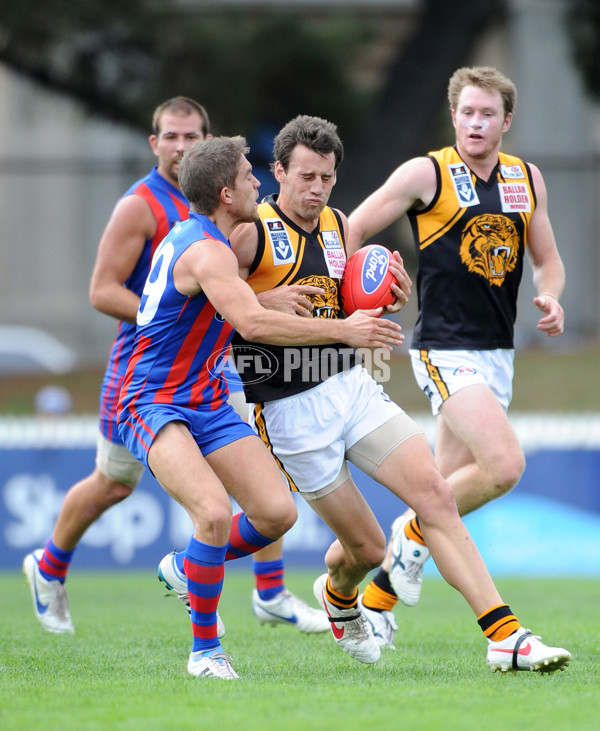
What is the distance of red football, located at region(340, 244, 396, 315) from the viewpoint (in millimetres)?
4766

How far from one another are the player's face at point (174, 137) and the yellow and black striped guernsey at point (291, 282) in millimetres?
1231

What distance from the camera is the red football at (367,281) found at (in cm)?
477

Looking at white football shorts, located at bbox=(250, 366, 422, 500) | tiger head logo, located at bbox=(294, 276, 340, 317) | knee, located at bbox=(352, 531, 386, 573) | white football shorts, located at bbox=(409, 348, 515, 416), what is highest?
tiger head logo, located at bbox=(294, 276, 340, 317)

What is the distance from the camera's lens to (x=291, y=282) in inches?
190

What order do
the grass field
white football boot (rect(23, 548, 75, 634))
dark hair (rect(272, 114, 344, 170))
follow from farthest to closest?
1. white football boot (rect(23, 548, 75, 634))
2. dark hair (rect(272, 114, 344, 170))
3. the grass field

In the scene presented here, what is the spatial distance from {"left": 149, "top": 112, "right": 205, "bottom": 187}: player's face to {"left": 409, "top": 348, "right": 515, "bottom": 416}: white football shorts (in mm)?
1679

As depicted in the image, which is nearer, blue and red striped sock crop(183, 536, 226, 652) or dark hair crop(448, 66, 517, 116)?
blue and red striped sock crop(183, 536, 226, 652)

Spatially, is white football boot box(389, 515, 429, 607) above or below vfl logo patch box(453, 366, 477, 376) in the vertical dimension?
below

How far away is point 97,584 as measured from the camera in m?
9.53

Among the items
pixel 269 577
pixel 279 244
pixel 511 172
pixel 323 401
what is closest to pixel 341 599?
pixel 323 401

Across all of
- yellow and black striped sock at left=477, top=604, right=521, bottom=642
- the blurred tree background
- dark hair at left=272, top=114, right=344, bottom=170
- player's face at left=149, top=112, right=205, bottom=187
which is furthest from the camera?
the blurred tree background

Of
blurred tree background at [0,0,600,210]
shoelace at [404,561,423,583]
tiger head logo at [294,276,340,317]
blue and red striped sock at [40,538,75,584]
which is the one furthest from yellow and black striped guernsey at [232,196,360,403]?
blurred tree background at [0,0,600,210]

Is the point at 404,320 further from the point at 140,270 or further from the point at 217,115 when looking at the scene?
the point at 140,270

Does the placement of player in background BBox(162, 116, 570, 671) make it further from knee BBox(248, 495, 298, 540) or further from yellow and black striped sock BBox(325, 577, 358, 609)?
knee BBox(248, 495, 298, 540)
